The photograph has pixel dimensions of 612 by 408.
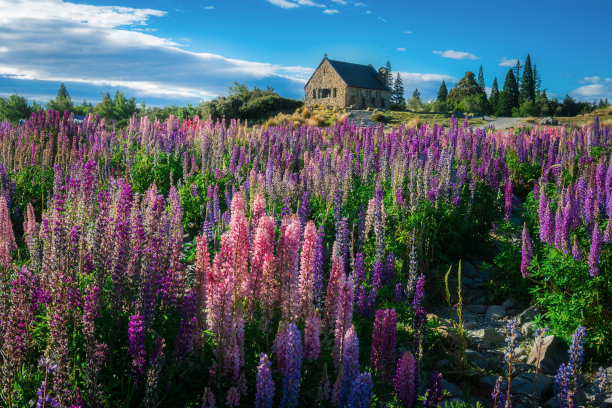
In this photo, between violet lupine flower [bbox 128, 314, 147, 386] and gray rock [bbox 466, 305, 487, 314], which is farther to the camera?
gray rock [bbox 466, 305, 487, 314]

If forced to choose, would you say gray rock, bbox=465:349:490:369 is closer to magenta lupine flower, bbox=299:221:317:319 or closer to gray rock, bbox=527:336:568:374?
gray rock, bbox=527:336:568:374

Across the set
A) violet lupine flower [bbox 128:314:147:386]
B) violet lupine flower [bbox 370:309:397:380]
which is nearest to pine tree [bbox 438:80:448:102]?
violet lupine flower [bbox 370:309:397:380]

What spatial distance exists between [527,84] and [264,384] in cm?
7706

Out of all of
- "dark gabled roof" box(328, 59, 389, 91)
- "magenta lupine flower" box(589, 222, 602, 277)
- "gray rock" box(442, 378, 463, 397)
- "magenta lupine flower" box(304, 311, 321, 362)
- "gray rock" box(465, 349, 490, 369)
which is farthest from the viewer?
"dark gabled roof" box(328, 59, 389, 91)

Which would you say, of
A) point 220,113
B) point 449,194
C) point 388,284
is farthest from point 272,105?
point 388,284

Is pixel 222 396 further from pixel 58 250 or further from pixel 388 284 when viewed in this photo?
pixel 388 284

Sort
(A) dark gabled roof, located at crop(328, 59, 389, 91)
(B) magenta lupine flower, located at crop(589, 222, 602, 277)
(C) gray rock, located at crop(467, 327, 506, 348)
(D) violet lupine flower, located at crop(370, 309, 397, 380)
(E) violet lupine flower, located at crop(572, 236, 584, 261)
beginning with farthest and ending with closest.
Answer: (A) dark gabled roof, located at crop(328, 59, 389, 91) < (C) gray rock, located at crop(467, 327, 506, 348) < (E) violet lupine flower, located at crop(572, 236, 584, 261) < (B) magenta lupine flower, located at crop(589, 222, 602, 277) < (D) violet lupine flower, located at crop(370, 309, 397, 380)

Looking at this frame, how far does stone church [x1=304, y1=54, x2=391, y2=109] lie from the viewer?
53.5m

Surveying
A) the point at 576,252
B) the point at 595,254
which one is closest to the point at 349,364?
the point at 595,254

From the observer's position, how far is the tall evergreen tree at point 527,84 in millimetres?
68812

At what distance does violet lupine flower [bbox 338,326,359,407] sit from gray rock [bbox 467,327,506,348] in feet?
10.6

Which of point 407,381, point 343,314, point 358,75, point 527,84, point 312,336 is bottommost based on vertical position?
point 407,381

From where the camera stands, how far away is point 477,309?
6.40 m

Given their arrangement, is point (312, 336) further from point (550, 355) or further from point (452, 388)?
point (550, 355)
